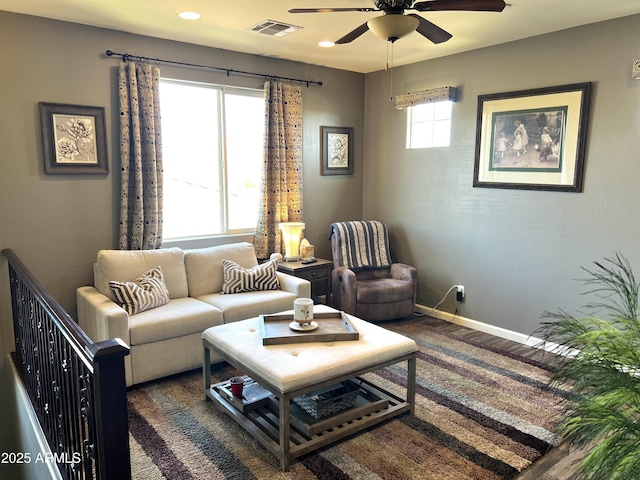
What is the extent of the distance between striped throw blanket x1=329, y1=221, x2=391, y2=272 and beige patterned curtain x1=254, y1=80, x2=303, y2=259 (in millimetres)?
524

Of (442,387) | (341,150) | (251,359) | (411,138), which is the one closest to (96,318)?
(251,359)

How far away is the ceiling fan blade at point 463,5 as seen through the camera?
2229mm

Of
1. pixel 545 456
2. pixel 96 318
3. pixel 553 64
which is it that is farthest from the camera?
pixel 553 64

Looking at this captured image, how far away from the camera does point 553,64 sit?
145 inches

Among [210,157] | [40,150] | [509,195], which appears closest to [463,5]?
[509,195]

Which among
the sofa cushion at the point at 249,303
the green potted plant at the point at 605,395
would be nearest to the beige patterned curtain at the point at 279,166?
the sofa cushion at the point at 249,303

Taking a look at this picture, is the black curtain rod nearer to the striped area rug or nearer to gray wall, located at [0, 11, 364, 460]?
gray wall, located at [0, 11, 364, 460]

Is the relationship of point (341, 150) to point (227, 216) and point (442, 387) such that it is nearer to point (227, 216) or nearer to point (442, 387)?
point (227, 216)

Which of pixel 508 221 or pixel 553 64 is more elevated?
pixel 553 64

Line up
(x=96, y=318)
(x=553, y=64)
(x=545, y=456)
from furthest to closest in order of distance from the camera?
(x=553, y=64)
(x=96, y=318)
(x=545, y=456)

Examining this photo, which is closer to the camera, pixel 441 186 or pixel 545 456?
pixel 545 456

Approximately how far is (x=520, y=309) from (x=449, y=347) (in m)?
0.76

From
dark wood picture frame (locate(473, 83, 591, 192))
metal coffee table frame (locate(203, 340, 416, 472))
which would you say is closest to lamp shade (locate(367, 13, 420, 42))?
metal coffee table frame (locate(203, 340, 416, 472))

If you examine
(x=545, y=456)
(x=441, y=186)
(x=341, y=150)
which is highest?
(x=341, y=150)
